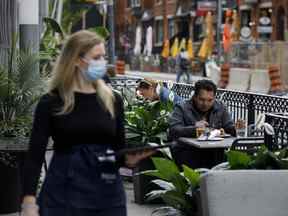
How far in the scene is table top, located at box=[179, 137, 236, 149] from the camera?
A: 9594 mm

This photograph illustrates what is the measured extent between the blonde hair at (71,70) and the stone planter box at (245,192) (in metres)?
1.78

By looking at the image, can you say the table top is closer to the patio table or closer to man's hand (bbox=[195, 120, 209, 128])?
the patio table

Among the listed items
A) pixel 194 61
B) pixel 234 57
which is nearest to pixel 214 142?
pixel 234 57

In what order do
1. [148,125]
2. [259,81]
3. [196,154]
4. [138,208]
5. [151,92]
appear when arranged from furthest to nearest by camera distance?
[259,81] → [151,92] → [148,125] → [138,208] → [196,154]

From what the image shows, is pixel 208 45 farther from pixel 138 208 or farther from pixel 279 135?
pixel 279 135

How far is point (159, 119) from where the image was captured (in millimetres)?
11469

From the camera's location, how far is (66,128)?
16.9 ft

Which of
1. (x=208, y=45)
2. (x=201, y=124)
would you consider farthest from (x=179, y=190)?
(x=208, y=45)

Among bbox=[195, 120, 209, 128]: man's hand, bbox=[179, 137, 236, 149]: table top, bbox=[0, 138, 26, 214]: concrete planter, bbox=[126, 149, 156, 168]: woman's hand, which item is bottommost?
bbox=[0, 138, 26, 214]: concrete planter

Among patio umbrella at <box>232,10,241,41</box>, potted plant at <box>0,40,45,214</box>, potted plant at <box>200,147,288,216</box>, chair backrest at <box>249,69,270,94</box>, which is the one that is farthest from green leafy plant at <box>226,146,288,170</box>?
patio umbrella at <box>232,10,241,41</box>

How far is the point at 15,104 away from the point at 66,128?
4143 millimetres

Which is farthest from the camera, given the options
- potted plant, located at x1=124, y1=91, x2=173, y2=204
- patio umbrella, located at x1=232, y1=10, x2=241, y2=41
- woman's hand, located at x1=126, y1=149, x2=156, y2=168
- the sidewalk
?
patio umbrella, located at x1=232, y1=10, x2=241, y2=41

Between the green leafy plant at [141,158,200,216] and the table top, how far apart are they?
1.85 metres

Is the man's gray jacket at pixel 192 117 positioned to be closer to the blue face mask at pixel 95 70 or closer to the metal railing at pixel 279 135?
the metal railing at pixel 279 135
